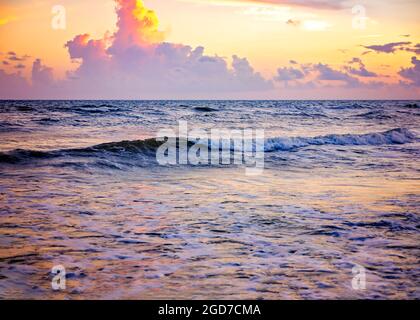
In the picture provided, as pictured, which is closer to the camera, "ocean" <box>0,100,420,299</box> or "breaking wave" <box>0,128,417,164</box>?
"ocean" <box>0,100,420,299</box>

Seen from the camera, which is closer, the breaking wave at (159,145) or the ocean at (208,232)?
the ocean at (208,232)

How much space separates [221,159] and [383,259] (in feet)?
32.9

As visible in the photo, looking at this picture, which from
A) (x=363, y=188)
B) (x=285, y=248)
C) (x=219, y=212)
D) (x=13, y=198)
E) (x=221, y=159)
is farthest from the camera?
(x=221, y=159)

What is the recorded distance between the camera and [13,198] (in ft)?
25.4

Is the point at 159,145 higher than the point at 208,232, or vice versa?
the point at 159,145

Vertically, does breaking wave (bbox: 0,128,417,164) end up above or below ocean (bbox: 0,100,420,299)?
above

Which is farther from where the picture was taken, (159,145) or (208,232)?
(159,145)

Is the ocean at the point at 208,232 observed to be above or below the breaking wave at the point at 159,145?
below

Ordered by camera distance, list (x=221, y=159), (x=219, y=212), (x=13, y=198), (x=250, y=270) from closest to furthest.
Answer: (x=250, y=270) → (x=219, y=212) → (x=13, y=198) → (x=221, y=159)

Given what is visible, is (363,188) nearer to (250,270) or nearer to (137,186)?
(137,186)
